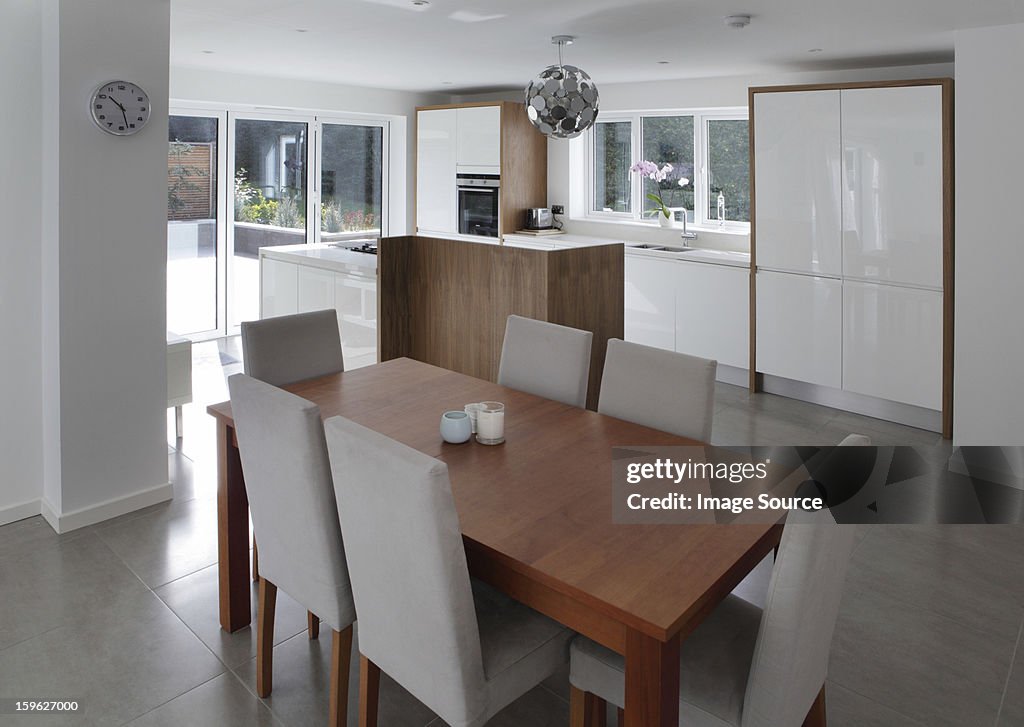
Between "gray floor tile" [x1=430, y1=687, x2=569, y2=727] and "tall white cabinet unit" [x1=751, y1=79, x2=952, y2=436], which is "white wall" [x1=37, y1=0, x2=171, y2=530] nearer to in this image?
"gray floor tile" [x1=430, y1=687, x2=569, y2=727]

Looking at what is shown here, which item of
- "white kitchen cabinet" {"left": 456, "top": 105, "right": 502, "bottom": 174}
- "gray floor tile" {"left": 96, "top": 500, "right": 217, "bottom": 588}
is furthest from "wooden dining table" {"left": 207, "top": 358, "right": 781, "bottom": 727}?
"white kitchen cabinet" {"left": 456, "top": 105, "right": 502, "bottom": 174}

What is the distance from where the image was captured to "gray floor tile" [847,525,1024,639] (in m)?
2.79

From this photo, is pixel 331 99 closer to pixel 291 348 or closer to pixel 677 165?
pixel 677 165

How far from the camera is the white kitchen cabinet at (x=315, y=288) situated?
16.5ft

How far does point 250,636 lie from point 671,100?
17.5 ft

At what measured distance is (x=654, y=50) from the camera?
188 inches

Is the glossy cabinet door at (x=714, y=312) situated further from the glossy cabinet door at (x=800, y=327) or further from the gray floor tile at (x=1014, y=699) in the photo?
the gray floor tile at (x=1014, y=699)

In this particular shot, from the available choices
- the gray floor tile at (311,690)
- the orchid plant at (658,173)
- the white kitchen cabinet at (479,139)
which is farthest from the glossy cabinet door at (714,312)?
the gray floor tile at (311,690)

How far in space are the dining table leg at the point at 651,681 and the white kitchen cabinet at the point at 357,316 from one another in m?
3.36

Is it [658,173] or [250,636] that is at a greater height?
[658,173]

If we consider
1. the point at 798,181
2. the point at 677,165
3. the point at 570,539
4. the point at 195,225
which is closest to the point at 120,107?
the point at 570,539

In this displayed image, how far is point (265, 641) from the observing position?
2.30 meters

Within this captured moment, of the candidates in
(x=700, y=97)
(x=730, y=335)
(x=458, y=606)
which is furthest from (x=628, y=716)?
(x=700, y=97)

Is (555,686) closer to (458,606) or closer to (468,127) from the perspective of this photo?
(458,606)
